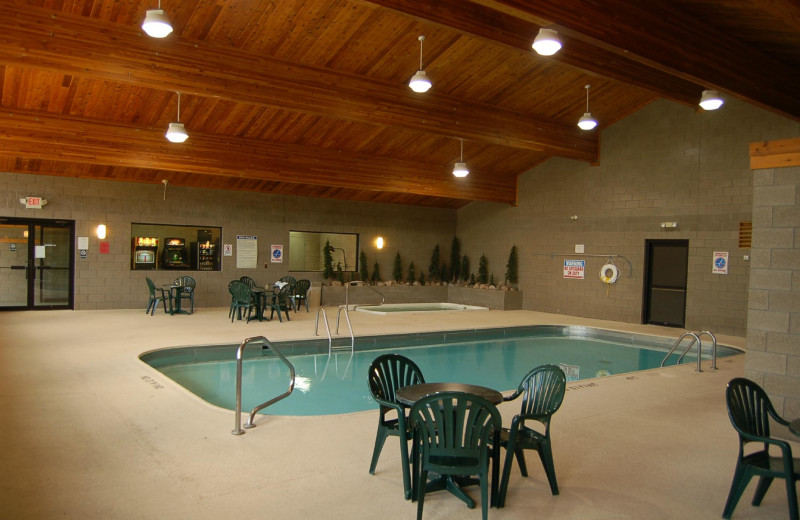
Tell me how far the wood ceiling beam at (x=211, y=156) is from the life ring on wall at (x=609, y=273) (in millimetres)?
3429

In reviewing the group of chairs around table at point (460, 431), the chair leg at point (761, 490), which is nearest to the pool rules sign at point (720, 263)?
the chair leg at point (761, 490)

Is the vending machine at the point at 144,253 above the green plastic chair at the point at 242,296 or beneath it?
above

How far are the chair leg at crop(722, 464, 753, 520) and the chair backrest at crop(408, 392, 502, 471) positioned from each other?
1.38 metres

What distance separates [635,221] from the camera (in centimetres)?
1127

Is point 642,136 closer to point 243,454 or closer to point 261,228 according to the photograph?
point 261,228

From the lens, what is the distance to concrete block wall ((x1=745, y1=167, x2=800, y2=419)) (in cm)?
412

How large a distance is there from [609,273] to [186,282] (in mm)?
9114

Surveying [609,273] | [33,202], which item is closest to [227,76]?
[33,202]

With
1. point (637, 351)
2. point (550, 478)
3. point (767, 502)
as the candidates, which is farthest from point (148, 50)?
point (637, 351)

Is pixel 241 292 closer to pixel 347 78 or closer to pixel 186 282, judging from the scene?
pixel 186 282

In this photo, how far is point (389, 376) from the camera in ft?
11.8

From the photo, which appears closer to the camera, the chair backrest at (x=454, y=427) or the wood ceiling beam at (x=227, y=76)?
the chair backrest at (x=454, y=427)

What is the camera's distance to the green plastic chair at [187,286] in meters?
11.0

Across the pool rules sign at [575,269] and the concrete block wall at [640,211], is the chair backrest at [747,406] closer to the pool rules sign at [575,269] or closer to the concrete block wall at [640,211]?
the concrete block wall at [640,211]
